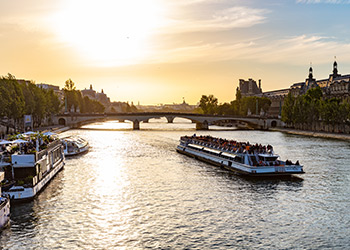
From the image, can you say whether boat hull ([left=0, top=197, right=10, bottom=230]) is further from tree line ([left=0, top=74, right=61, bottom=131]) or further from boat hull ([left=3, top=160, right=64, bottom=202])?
tree line ([left=0, top=74, right=61, bottom=131])

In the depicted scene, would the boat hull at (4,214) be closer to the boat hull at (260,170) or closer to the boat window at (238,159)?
the boat hull at (260,170)

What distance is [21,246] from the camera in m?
24.9

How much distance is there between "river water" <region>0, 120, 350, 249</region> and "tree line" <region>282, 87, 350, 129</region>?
58.8 metres

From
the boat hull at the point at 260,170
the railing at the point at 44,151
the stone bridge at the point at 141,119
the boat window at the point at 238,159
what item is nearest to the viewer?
the railing at the point at 44,151

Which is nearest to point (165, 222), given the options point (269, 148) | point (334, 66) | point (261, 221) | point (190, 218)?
point (190, 218)

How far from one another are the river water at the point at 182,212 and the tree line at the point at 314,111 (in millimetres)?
58808

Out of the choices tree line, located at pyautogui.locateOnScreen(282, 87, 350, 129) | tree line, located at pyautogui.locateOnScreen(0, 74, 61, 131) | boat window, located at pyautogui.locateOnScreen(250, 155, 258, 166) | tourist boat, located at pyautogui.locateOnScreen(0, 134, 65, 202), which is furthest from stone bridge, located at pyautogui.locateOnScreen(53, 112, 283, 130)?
boat window, located at pyautogui.locateOnScreen(250, 155, 258, 166)

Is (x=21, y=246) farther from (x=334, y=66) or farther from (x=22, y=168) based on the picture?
(x=334, y=66)

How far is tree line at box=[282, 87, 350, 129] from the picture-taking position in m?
106

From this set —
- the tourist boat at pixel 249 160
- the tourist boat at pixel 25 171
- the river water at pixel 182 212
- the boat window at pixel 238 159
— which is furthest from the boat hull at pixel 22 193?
the boat window at pixel 238 159

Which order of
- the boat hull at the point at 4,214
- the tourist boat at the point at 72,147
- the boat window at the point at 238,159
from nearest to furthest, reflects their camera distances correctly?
the boat hull at the point at 4,214
the boat window at the point at 238,159
the tourist boat at the point at 72,147

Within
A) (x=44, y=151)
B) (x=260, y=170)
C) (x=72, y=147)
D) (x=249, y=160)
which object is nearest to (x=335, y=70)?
(x=72, y=147)

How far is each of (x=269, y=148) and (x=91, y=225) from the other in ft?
84.2

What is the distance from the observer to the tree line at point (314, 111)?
347ft
